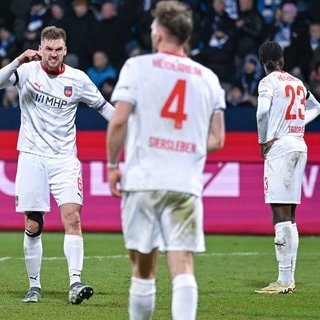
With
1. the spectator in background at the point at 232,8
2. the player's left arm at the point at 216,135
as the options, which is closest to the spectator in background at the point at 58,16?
the spectator in background at the point at 232,8

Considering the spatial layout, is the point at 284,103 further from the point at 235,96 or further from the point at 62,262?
the point at 235,96

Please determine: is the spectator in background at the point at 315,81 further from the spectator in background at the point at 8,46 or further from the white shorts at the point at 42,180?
the white shorts at the point at 42,180

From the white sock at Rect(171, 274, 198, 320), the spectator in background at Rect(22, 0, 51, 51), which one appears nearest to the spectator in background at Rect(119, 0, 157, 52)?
the spectator in background at Rect(22, 0, 51, 51)

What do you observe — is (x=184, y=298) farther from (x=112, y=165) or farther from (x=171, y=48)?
(x=171, y=48)

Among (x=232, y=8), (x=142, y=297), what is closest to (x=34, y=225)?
(x=142, y=297)

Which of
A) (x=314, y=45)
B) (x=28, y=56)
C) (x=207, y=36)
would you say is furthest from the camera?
(x=207, y=36)

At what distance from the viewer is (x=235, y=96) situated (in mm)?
18016

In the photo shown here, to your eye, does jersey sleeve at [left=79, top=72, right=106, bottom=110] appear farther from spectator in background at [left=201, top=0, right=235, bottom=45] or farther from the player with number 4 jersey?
spectator in background at [left=201, top=0, right=235, bottom=45]

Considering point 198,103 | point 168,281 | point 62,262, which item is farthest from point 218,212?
point 198,103

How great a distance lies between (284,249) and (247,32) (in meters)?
8.94

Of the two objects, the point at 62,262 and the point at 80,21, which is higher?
the point at 80,21

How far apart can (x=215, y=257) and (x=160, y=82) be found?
708cm

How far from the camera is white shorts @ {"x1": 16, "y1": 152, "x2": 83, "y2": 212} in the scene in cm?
974

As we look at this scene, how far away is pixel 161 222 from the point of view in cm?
675
